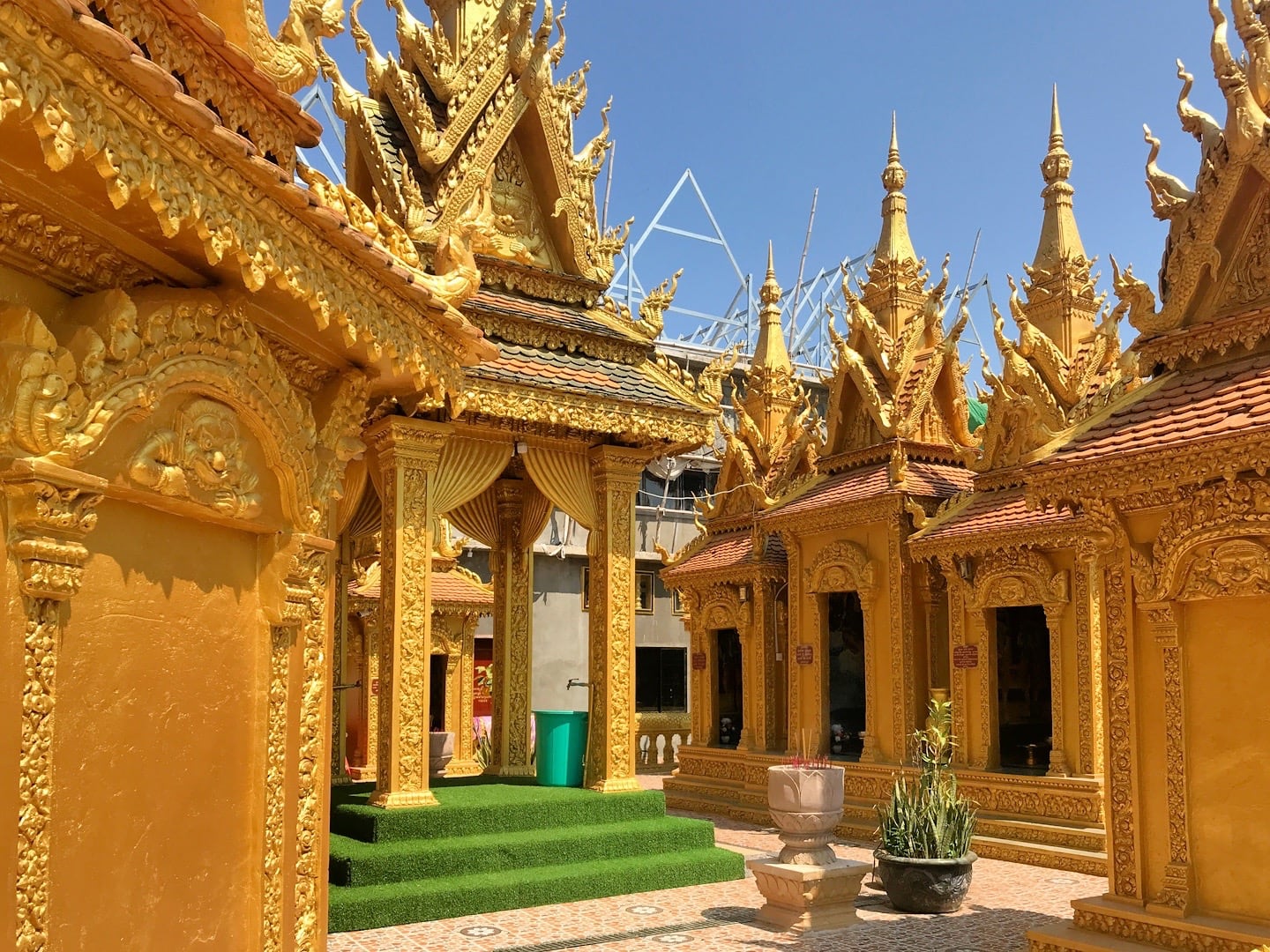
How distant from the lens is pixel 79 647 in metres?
3.39

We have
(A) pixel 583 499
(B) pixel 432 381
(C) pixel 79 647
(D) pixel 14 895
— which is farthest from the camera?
(A) pixel 583 499

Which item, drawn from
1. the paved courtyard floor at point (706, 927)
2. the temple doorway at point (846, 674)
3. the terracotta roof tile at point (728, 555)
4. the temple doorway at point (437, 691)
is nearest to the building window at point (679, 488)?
the temple doorway at point (437, 691)

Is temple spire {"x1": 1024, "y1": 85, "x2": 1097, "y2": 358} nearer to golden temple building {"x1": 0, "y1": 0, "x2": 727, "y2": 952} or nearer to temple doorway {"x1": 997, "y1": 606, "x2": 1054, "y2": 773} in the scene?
temple doorway {"x1": 997, "y1": 606, "x2": 1054, "y2": 773}

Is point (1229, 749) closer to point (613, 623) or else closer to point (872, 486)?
point (613, 623)

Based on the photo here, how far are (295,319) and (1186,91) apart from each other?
236 inches

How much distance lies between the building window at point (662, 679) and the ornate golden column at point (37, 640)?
1090 inches

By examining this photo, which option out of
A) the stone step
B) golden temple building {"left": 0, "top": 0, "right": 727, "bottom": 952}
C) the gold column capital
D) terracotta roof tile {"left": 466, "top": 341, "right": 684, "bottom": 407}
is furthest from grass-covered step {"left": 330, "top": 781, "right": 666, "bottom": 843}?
the stone step

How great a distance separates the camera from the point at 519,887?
822 centimetres

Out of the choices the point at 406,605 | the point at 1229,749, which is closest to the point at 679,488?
the point at 406,605

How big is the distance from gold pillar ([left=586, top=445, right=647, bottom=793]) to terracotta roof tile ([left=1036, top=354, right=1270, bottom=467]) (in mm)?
4432

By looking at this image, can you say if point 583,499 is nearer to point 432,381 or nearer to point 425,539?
point 425,539

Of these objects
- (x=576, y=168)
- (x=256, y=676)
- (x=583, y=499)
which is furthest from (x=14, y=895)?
(x=576, y=168)

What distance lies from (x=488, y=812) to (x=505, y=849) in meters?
0.34

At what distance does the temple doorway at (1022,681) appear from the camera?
44.0 feet
